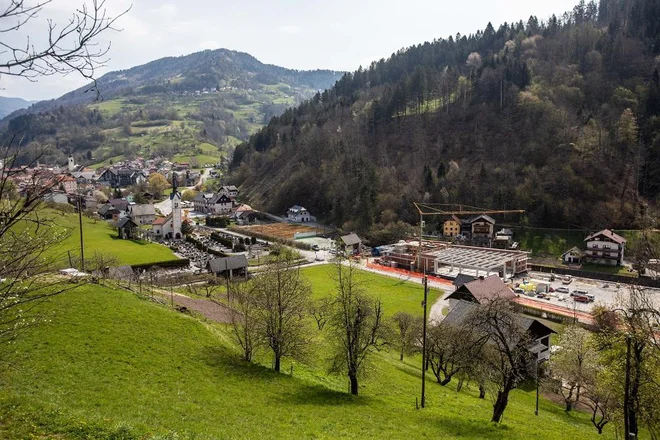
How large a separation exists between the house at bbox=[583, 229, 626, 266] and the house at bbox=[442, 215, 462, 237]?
781 inches

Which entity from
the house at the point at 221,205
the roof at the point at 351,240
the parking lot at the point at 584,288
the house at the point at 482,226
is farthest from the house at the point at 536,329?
the house at the point at 221,205

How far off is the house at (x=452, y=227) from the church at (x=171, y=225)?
→ 153ft

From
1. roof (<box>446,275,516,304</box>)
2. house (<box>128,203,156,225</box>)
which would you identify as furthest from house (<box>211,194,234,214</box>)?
roof (<box>446,275,516,304</box>)

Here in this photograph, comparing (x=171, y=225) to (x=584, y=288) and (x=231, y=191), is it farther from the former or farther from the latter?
(x=584, y=288)

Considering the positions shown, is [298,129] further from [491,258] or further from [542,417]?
[542,417]

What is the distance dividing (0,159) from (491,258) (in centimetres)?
5651

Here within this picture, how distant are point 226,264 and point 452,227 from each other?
4077 centimetres

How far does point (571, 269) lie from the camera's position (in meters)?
53.8

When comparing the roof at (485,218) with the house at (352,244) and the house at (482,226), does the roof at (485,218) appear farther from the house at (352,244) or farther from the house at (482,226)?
the house at (352,244)

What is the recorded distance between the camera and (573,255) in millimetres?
55938

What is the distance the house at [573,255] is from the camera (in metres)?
55.6

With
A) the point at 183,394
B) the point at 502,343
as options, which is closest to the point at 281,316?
the point at 183,394

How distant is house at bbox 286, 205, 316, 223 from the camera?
94.1 m

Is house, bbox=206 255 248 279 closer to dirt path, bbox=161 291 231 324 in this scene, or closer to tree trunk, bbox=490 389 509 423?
dirt path, bbox=161 291 231 324
